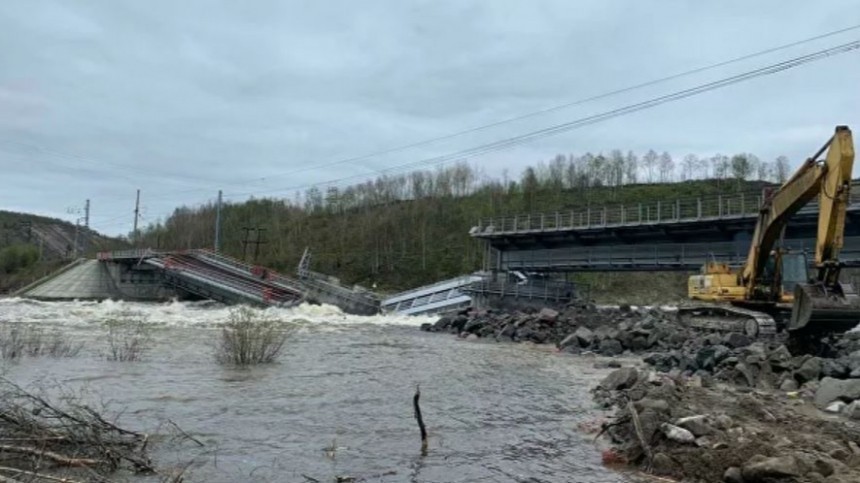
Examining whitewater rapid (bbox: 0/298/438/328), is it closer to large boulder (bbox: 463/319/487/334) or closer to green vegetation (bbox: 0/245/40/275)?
large boulder (bbox: 463/319/487/334)

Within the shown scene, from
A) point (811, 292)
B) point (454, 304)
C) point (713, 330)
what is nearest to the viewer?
point (811, 292)

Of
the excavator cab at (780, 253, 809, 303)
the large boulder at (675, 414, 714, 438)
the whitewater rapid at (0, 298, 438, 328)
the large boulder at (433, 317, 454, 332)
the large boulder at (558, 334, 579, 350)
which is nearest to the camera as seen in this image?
the large boulder at (675, 414, 714, 438)

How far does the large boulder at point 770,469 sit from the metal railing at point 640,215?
3251 centimetres

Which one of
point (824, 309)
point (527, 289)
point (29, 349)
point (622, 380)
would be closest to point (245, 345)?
point (29, 349)

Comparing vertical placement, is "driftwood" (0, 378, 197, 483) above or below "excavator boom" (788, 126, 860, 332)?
below

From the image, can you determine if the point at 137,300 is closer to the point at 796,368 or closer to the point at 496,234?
the point at 496,234

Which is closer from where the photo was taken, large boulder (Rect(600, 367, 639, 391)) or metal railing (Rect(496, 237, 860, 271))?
large boulder (Rect(600, 367, 639, 391))

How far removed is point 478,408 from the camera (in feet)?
47.5

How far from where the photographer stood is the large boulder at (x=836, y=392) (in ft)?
42.4

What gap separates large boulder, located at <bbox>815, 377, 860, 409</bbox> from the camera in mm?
12914

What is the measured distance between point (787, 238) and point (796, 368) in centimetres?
2798

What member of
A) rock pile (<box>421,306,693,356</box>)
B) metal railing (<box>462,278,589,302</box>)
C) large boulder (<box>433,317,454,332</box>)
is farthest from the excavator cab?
metal railing (<box>462,278,589,302</box>)

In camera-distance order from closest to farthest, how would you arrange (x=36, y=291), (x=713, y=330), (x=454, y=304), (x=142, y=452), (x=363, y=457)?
(x=142, y=452) < (x=363, y=457) < (x=713, y=330) < (x=454, y=304) < (x=36, y=291)

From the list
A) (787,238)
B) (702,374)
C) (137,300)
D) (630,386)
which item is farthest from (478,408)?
(137,300)
